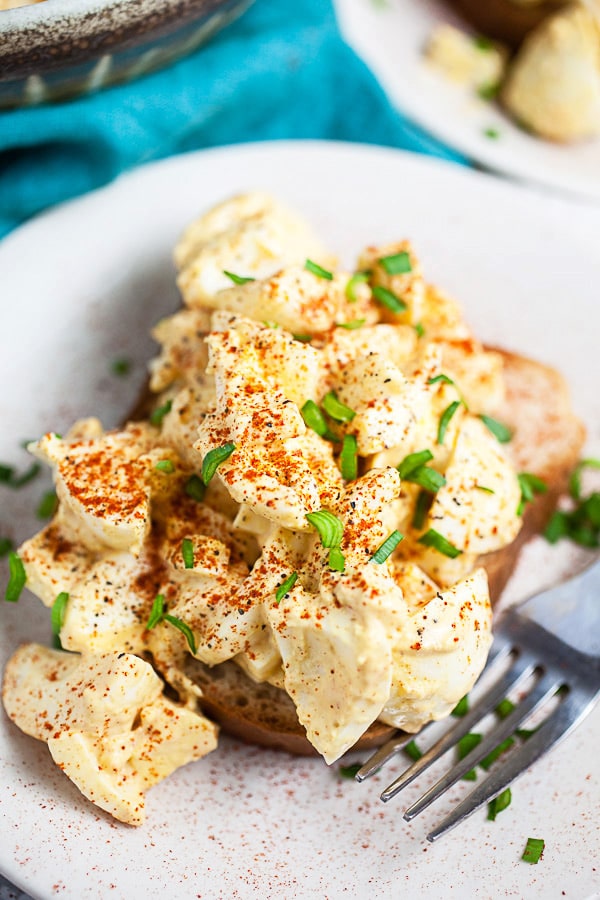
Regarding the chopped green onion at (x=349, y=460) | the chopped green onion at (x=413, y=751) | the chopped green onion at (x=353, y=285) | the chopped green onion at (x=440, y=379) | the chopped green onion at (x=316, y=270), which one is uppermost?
the chopped green onion at (x=316, y=270)

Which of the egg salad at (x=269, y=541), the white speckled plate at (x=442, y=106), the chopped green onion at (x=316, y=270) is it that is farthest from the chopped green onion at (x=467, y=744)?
the white speckled plate at (x=442, y=106)

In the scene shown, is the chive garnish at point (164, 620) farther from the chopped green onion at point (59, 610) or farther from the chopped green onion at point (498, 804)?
the chopped green onion at point (498, 804)

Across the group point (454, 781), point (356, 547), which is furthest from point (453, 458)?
point (454, 781)

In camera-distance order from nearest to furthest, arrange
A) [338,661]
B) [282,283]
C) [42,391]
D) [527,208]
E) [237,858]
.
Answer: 1. [338,661]
2. [237,858]
3. [282,283]
4. [42,391]
5. [527,208]

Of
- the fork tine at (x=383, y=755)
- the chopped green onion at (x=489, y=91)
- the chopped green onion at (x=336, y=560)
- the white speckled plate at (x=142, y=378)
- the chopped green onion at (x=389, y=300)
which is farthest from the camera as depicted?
the chopped green onion at (x=489, y=91)

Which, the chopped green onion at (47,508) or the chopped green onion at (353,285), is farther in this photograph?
the chopped green onion at (47,508)

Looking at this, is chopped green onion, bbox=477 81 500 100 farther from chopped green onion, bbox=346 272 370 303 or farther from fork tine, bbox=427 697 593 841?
fork tine, bbox=427 697 593 841

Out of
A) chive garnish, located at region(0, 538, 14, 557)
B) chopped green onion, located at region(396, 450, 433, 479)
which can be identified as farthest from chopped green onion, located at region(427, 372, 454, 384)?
chive garnish, located at region(0, 538, 14, 557)

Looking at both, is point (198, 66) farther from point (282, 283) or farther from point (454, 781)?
point (454, 781)
